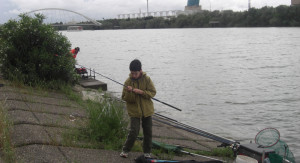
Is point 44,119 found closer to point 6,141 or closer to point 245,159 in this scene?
point 6,141

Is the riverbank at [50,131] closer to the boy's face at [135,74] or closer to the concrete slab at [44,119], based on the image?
the concrete slab at [44,119]

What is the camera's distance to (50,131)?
21.4 ft

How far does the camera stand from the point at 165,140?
7762mm

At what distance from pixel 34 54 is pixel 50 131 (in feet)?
16.2

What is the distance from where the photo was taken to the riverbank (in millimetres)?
5468

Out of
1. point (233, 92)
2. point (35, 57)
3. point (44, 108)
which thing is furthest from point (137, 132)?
point (233, 92)

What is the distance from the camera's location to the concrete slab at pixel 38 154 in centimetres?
512

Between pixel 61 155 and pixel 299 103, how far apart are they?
556 inches

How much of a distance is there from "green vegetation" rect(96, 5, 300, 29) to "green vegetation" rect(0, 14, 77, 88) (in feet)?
222

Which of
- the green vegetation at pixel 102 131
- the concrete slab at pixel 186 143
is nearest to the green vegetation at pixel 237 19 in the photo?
the concrete slab at pixel 186 143

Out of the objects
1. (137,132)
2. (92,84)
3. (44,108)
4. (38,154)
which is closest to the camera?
(38,154)

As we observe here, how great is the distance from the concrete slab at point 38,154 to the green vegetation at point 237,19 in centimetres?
7271

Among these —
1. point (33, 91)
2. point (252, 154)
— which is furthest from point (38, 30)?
point (252, 154)

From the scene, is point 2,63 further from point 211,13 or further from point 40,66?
point 211,13
